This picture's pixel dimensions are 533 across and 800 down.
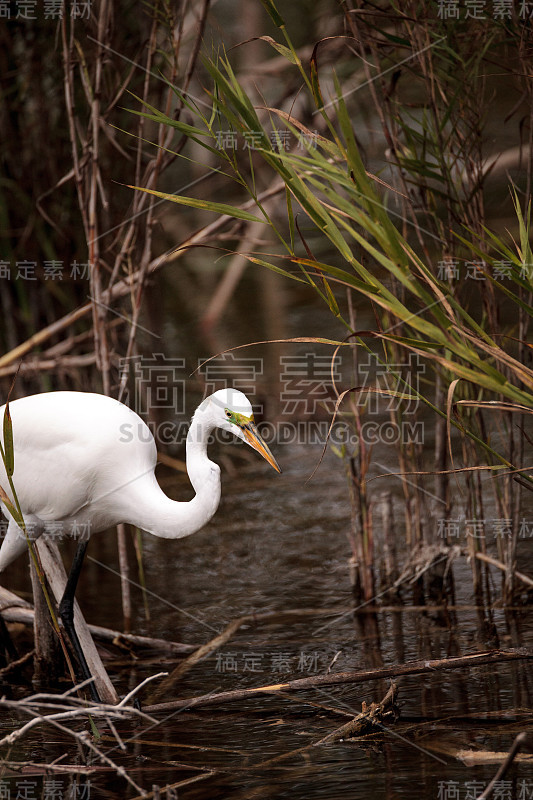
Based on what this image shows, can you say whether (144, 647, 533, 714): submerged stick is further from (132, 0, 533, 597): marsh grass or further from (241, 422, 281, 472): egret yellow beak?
(241, 422, 281, 472): egret yellow beak

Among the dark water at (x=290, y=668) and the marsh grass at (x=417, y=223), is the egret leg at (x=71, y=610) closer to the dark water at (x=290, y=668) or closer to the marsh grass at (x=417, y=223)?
the dark water at (x=290, y=668)

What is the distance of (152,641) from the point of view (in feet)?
11.9

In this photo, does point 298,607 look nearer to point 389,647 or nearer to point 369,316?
point 389,647

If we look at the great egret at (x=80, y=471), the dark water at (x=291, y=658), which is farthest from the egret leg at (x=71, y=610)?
the dark water at (x=291, y=658)

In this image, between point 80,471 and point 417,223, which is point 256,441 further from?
point 417,223

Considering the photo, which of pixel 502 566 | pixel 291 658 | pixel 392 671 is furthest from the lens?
pixel 502 566

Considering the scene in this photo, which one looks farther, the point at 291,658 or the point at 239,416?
the point at 291,658

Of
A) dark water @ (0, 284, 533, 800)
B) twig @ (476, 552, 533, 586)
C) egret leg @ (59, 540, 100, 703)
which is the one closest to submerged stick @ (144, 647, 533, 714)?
dark water @ (0, 284, 533, 800)

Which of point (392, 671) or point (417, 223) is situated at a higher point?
point (417, 223)

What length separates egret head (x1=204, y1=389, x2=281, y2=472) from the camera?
117 inches

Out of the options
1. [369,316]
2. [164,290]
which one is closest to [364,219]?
[369,316]

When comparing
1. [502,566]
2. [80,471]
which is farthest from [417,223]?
[80,471]

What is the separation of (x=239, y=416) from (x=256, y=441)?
0.10m

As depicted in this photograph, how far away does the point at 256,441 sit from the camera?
9.75ft
